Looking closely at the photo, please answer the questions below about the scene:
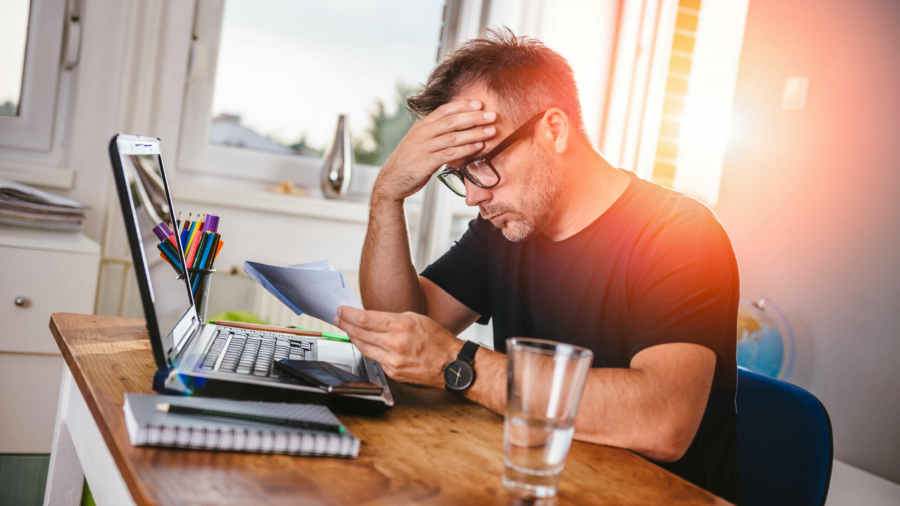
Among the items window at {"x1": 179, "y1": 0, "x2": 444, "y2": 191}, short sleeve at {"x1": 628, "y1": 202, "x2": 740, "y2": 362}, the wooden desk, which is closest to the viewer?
the wooden desk

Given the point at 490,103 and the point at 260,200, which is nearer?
the point at 490,103

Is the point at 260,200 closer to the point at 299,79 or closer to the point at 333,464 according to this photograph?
the point at 299,79

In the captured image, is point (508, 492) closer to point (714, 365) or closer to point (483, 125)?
point (714, 365)

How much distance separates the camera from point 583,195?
1.26m

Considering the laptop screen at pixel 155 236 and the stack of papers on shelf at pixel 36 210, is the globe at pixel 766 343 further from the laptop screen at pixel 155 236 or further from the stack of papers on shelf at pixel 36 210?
the stack of papers on shelf at pixel 36 210

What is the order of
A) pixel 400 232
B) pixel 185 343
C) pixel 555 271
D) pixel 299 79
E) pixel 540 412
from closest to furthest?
pixel 540 412 < pixel 185 343 < pixel 555 271 < pixel 400 232 < pixel 299 79

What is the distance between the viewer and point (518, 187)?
3.93ft

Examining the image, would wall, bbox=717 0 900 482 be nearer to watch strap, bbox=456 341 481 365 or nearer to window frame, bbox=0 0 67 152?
watch strap, bbox=456 341 481 365

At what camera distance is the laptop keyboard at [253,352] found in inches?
29.8

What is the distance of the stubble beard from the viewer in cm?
120

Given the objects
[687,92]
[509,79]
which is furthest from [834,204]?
[509,79]

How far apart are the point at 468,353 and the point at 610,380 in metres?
0.18

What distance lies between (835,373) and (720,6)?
1.43 metres

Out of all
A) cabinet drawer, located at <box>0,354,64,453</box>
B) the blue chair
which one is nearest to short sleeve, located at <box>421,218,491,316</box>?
the blue chair
